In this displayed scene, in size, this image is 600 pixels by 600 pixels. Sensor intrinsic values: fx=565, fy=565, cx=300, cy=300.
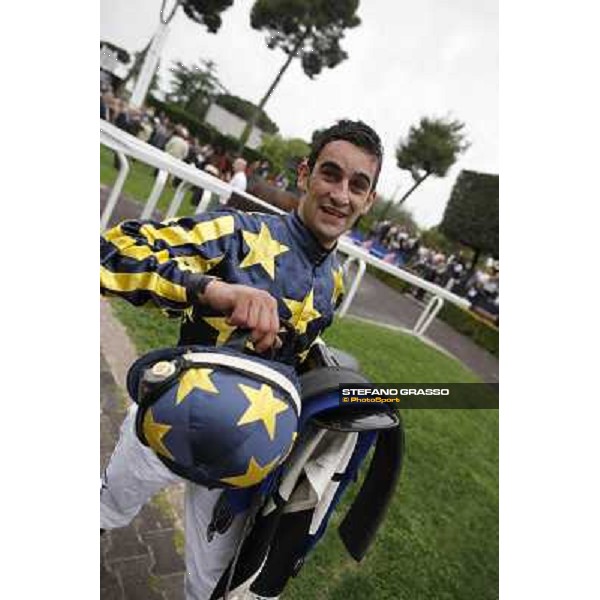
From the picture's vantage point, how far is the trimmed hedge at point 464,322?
1034 millimetres

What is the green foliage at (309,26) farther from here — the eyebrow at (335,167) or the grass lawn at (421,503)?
the grass lawn at (421,503)

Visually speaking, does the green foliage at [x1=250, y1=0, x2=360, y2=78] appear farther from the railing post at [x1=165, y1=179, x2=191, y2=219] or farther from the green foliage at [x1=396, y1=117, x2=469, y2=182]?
the railing post at [x1=165, y1=179, x2=191, y2=219]

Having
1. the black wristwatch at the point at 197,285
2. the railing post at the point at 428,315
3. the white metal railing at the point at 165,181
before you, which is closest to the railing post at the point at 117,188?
the white metal railing at the point at 165,181

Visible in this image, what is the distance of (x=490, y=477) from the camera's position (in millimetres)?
1861

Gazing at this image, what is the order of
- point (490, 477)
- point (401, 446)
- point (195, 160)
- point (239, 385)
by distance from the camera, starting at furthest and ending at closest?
point (490, 477) < point (195, 160) < point (401, 446) < point (239, 385)

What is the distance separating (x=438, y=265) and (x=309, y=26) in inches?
19.6

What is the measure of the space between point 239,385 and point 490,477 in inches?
62.6

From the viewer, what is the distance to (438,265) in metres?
1.05

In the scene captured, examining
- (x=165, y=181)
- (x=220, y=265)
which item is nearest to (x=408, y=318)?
(x=165, y=181)

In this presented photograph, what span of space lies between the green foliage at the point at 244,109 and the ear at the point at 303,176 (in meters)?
0.09

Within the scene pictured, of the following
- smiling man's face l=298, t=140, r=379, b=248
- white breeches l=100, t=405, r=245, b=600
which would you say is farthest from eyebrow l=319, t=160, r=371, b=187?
white breeches l=100, t=405, r=245, b=600
